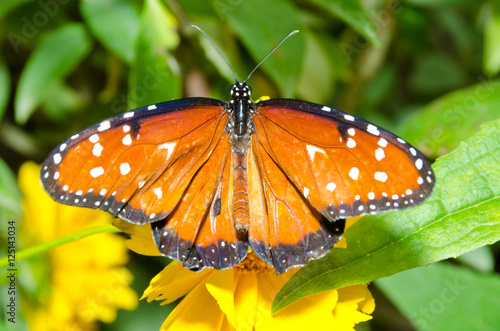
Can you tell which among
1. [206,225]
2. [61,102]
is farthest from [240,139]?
[61,102]

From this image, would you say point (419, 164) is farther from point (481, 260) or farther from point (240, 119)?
point (481, 260)

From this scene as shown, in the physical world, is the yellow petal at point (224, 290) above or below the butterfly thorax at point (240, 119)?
below

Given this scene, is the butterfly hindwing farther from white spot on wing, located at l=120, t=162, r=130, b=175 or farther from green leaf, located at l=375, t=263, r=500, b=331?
green leaf, located at l=375, t=263, r=500, b=331

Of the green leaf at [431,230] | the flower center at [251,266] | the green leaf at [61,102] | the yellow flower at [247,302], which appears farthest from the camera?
the green leaf at [61,102]

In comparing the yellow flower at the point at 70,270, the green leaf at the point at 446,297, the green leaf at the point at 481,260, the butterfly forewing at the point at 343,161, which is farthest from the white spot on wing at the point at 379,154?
the yellow flower at the point at 70,270

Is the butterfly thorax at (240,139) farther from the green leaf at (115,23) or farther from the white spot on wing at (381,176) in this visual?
the green leaf at (115,23)

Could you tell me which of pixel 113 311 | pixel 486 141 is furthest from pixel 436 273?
pixel 113 311
